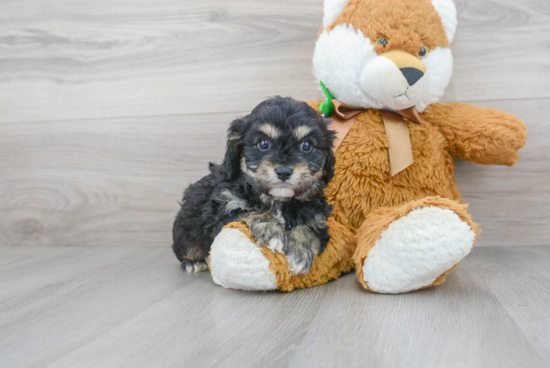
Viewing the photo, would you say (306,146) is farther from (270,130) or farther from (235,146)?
(235,146)

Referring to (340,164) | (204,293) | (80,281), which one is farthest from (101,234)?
(340,164)

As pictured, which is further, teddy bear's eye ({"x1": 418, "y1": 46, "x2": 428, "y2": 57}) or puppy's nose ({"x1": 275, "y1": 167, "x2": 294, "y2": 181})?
teddy bear's eye ({"x1": 418, "y1": 46, "x2": 428, "y2": 57})

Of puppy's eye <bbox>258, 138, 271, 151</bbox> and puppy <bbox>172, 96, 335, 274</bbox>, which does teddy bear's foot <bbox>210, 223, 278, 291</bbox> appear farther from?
puppy's eye <bbox>258, 138, 271, 151</bbox>

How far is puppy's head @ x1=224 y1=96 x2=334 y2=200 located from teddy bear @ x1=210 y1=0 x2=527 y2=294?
0.62 feet

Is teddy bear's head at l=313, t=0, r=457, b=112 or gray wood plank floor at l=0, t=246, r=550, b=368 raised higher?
teddy bear's head at l=313, t=0, r=457, b=112

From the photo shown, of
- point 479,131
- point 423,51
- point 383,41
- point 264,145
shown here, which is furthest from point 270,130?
point 479,131

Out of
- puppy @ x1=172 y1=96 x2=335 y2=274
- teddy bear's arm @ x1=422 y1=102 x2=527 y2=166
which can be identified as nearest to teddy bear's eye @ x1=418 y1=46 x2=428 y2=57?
teddy bear's arm @ x1=422 y1=102 x2=527 y2=166

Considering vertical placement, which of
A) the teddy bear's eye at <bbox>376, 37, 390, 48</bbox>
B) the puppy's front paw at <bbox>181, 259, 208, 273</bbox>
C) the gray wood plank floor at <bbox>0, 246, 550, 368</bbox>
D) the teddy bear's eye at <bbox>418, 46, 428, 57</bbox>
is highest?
the teddy bear's eye at <bbox>376, 37, 390, 48</bbox>

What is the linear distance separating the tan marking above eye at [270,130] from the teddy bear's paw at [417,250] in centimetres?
42

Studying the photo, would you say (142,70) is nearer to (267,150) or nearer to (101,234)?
(101,234)

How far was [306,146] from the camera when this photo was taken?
3.99ft

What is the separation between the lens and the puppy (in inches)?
46.6

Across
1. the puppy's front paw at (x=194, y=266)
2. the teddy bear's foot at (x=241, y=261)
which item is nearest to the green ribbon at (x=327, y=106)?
the teddy bear's foot at (x=241, y=261)

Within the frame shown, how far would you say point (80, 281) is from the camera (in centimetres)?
156
